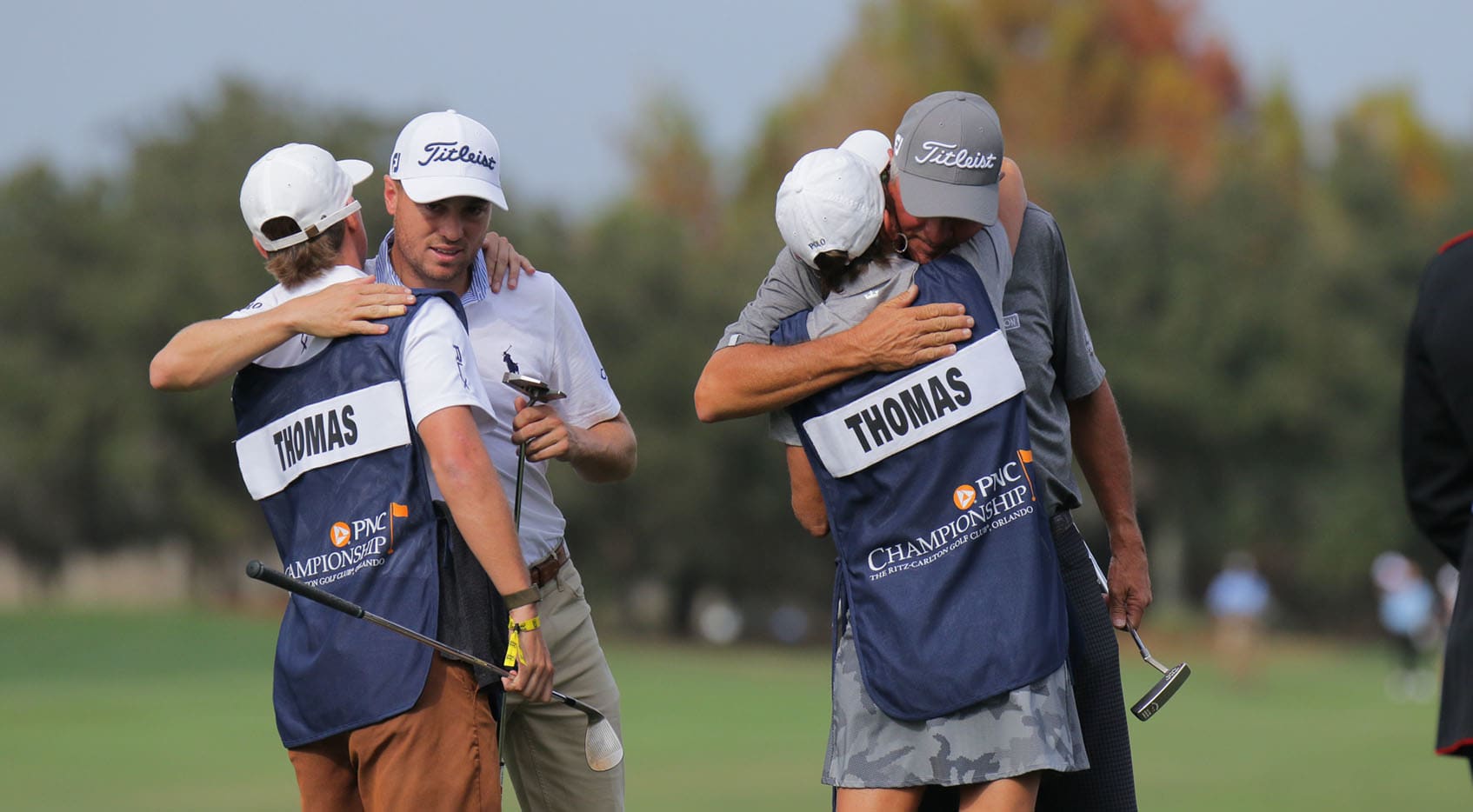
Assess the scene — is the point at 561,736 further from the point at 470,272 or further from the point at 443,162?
the point at 443,162

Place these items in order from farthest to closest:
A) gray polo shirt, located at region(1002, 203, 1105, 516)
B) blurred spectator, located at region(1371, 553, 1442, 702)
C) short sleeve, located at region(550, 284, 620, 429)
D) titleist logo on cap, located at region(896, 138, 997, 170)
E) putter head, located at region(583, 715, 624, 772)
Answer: blurred spectator, located at region(1371, 553, 1442, 702) → short sleeve, located at region(550, 284, 620, 429) → putter head, located at region(583, 715, 624, 772) → gray polo shirt, located at region(1002, 203, 1105, 516) → titleist logo on cap, located at region(896, 138, 997, 170)

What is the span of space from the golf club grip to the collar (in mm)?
1140

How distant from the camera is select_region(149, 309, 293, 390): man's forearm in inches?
161

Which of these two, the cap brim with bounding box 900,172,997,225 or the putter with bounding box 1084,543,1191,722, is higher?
the cap brim with bounding box 900,172,997,225

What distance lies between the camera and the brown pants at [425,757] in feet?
13.2

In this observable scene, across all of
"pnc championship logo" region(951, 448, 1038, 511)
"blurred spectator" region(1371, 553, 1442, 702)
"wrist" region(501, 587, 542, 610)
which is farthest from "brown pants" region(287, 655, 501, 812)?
"blurred spectator" region(1371, 553, 1442, 702)

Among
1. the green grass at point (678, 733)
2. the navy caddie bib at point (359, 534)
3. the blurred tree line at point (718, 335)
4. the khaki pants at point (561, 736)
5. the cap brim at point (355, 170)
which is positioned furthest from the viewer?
the blurred tree line at point (718, 335)

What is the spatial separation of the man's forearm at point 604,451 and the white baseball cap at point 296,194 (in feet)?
3.10

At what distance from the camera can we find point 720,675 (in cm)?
3192

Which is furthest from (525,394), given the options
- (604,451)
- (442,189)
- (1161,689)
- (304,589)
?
(1161,689)

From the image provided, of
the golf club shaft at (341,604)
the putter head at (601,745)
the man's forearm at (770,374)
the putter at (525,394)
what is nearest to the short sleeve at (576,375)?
the putter at (525,394)

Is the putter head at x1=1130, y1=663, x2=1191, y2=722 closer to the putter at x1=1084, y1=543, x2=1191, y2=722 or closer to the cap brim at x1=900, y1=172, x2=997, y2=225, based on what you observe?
the putter at x1=1084, y1=543, x2=1191, y2=722

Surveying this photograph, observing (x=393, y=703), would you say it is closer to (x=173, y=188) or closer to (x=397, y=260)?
(x=397, y=260)

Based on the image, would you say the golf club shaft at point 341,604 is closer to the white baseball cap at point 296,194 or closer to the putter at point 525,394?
the putter at point 525,394
